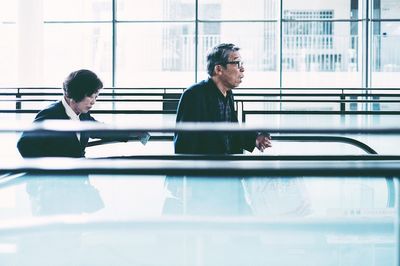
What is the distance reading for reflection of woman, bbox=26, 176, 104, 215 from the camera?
3240 mm

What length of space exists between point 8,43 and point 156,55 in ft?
12.4

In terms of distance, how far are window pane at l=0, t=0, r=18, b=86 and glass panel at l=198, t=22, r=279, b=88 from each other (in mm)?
3980

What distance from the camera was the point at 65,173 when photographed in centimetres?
141

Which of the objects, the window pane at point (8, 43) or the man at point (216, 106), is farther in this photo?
the window pane at point (8, 43)

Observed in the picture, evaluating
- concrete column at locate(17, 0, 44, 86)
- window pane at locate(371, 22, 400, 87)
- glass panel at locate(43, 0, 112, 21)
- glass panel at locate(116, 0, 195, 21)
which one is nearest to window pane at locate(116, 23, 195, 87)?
glass panel at locate(116, 0, 195, 21)

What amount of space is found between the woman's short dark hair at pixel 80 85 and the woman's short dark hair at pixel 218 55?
0.66 m

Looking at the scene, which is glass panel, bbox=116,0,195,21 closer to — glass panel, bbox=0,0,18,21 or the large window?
the large window

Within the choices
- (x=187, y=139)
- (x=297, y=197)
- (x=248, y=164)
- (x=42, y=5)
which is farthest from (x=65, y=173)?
(x=42, y=5)

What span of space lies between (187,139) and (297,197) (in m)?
0.87

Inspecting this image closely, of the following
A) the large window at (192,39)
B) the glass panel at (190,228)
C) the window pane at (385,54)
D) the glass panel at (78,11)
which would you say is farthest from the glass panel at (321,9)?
the glass panel at (190,228)

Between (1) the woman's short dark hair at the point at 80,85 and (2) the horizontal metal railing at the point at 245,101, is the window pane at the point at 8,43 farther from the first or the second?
(1) the woman's short dark hair at the point at 80,85

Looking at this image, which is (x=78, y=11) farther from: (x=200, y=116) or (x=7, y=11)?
(x=200, y=116)

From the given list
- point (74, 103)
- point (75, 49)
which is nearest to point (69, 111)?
point (74, 103)

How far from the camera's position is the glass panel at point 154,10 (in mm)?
13414
